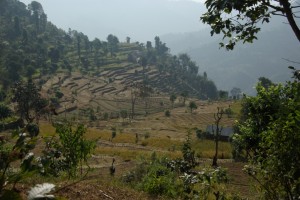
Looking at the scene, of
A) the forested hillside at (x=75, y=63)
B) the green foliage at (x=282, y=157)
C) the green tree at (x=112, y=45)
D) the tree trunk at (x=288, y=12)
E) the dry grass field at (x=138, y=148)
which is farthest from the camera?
the green tree at (x=112, y=45)

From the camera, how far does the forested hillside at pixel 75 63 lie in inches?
4471

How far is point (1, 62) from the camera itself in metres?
109

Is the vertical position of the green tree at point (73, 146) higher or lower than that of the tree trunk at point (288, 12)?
lower

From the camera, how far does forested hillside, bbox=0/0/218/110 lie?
114 meters

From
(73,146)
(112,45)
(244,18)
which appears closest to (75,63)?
(112,45)

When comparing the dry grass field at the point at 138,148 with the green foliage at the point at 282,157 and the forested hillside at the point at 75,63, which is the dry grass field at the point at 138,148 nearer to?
the green foliage at the point at 282,157

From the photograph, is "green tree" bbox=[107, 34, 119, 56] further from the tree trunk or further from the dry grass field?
the tree trunk

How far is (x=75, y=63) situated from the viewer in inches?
5669

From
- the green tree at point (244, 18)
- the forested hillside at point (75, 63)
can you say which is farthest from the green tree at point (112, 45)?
the green tree at point (244, 18)

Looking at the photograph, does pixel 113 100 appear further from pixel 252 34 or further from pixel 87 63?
pixel 252 34

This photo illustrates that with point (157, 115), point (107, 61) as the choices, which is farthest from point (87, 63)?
point (157, 115)

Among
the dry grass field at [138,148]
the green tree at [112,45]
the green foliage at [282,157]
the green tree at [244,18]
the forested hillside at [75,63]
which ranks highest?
the green tree at [112,45]

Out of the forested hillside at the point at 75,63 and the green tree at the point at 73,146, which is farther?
the forested hillside at the point at 75,63

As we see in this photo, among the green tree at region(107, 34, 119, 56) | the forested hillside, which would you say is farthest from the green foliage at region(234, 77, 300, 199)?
the green tree at region(107, 34, 119, 56)
